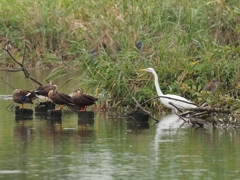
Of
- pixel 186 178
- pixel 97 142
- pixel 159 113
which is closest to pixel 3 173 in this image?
pixel 186 178

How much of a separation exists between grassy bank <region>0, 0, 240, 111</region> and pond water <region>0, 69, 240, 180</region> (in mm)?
1712

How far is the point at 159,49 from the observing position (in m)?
17.4

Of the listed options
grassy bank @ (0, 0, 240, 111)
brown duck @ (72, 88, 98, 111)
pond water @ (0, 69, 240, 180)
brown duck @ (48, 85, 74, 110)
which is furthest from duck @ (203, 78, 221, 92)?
brown duck @ (48, 85, 74, 110)

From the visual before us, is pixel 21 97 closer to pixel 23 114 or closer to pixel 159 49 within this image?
pixel 23 114

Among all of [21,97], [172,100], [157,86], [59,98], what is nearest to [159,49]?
[157,86]

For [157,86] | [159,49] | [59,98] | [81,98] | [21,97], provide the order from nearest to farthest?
[81,98]
[59,98]
[21,97]
[157,86]
[159,49]

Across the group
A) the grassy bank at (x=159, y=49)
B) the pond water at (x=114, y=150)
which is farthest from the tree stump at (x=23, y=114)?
the grassy bank at (x=159, y=49)

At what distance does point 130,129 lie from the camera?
44.0ft

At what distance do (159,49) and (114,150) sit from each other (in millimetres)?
6783

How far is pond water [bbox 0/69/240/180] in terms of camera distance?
9.24m

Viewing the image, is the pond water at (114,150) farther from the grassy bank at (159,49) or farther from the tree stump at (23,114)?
the grassy bank at (159,49)

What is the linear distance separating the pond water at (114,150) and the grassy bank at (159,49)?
171 cm

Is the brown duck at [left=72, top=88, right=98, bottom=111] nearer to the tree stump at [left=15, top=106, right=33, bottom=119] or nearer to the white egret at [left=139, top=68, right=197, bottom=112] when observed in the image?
the tree stump at [left=15, top=106, right=33, bottom=119]

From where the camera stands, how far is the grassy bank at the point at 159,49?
16.6m
